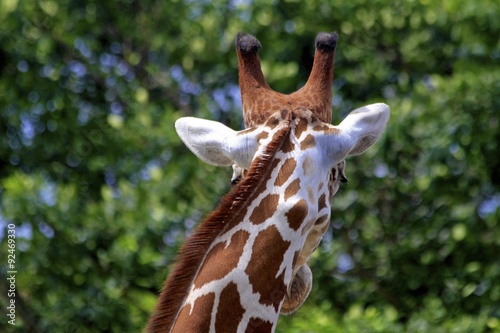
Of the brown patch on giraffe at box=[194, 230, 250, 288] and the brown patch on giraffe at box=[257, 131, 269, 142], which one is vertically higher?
→ the brown patch on giraffe at box=[257, 131, 269, 142]

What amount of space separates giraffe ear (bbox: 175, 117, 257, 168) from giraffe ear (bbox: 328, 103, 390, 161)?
0.69ft

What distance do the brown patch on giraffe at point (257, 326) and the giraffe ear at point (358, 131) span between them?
0.48 meters

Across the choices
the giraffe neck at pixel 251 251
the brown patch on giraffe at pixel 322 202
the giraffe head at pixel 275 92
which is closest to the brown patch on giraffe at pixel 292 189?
the giraffe neck at pixel 251 251

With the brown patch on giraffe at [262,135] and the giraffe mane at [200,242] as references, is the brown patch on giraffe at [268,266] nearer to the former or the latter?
the giraffe mane at [200,242]

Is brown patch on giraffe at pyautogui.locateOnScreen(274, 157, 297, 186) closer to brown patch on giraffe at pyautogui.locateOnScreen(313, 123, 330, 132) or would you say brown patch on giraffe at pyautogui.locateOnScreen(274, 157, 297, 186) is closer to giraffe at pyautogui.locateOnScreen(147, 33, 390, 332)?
giraffe at pyautogui.locateOnScreen(147, 33, 390, 332)

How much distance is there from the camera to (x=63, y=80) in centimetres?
1045

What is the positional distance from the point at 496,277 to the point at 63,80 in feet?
13.3

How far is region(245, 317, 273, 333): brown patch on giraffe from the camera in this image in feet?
10.1

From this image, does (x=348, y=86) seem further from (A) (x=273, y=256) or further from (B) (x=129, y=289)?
(A) (x=273, y=256)

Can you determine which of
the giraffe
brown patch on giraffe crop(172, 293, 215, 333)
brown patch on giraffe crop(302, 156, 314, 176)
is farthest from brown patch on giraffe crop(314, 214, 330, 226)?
brown patch on giraffe crop(172, 293, 215, 333)

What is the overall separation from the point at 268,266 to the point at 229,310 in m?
0.15

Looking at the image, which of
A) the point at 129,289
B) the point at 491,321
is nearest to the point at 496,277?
the point at 491,321

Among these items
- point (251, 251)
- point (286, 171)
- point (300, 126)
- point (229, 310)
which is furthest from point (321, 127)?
point (229, 310)

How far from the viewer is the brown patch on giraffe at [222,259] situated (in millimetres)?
3096
